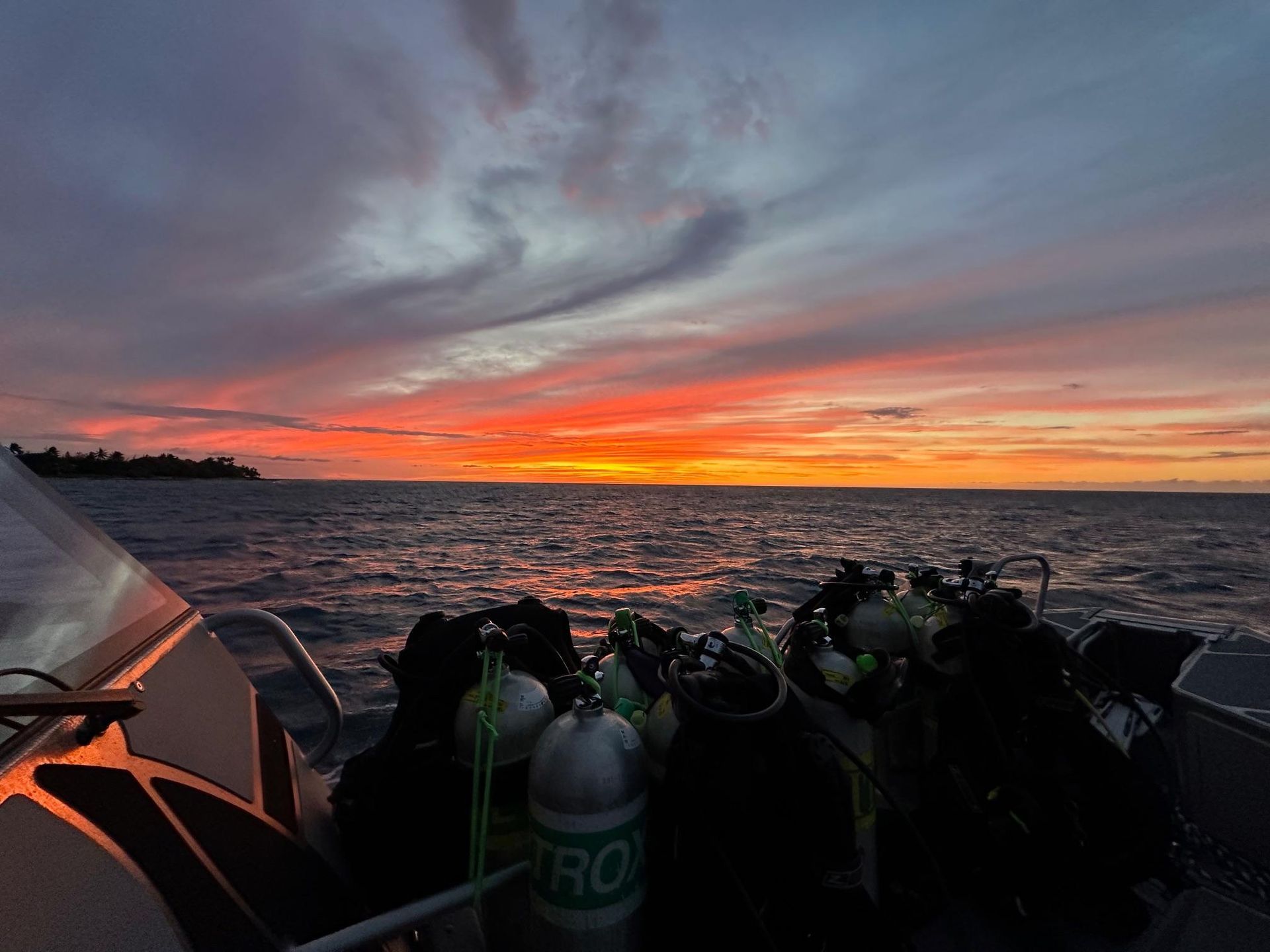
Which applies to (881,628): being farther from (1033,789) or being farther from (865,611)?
(1033,789)

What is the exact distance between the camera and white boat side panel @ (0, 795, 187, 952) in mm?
1244

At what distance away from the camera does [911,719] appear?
3.90 metres

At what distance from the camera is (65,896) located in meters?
1.35

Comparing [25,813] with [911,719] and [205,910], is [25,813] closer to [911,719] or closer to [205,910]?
[205,910]

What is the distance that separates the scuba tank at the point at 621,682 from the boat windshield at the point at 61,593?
6.26ft

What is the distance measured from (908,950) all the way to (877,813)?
1.31m

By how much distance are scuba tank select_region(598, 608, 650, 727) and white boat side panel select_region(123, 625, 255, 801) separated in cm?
149

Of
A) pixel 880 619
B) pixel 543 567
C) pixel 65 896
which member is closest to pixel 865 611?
pixel 880 619

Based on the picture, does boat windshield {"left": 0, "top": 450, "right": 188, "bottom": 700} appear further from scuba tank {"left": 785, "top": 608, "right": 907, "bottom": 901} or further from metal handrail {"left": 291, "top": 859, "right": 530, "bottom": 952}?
scuba tank {"left": 785, "top": 608, "right": 907, "bottom": 901}

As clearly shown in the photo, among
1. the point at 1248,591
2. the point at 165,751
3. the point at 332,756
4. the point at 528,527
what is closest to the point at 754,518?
the point at 528,527

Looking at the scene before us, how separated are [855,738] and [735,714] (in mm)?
951

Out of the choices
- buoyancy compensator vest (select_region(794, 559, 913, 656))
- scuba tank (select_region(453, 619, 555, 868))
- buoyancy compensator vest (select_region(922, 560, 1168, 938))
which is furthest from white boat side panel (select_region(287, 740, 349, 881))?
buoyancy compensator vest (select_region(922, 560, 1168, 938))

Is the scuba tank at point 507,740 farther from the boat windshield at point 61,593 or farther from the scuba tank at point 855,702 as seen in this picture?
the boat windshield at point 61,593

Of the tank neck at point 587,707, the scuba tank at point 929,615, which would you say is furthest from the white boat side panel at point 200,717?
the scuba tank at point 929,615
